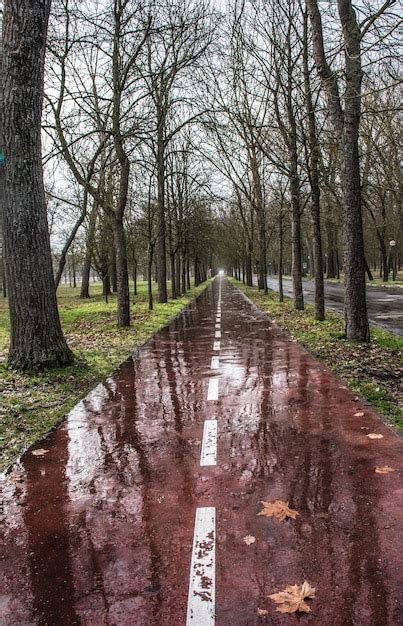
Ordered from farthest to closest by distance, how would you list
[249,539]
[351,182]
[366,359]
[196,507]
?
[351,182], [366,359], [196,507], [249,539]

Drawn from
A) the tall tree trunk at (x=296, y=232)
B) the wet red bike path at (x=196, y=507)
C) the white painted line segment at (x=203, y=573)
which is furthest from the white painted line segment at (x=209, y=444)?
the tall tree trunk at (x=296, y=232)

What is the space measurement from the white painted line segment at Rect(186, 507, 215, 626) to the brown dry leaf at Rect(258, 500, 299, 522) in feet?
1.31

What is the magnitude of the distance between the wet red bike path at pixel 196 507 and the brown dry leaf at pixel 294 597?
0.16 feet

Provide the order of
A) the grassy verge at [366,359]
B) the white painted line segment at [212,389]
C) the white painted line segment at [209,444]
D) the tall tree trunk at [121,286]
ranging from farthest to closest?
the tall tree trunk at [121,286]
the white painted line segment at [212,389]
the grassy verge at [366,359]
the white painted line segment at [209,444]

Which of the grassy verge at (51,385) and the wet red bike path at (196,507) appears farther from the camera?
the grassy verge at (51,385)

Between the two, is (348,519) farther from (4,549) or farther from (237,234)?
(237,234)

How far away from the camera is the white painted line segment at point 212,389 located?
7.09 meters

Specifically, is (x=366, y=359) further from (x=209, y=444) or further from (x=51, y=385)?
(x=51, y=385)

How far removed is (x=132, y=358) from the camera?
10.7 m

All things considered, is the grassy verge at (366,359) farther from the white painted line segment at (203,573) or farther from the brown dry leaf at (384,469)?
the white painted line segment at (203,573)

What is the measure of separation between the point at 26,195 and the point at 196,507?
6.78 metres

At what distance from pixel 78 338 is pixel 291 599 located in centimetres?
1232

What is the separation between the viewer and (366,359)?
941cm

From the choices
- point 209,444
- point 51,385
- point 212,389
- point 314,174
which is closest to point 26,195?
point 51,385
